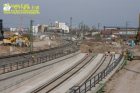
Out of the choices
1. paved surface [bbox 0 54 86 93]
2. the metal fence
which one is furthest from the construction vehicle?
the metal fence

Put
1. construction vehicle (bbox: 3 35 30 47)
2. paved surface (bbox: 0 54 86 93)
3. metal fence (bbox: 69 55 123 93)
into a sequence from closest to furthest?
metal fence (bbox: 69 55 123 93) → paved surface (bbox: 0 54 86 93) → construction vehicle (bbox: 3 35 30 47)

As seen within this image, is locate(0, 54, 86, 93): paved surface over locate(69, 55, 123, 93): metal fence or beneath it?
beneath

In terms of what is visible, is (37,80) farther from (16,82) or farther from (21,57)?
(21,57)

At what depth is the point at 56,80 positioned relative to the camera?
3744cm

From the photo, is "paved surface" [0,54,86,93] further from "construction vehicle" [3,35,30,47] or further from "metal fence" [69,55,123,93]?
"construction vehicle" [3,35,30,47]

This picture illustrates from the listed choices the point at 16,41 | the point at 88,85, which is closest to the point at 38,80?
the point at 88,85

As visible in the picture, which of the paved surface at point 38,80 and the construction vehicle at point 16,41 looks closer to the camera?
the paved surface at point 38,80

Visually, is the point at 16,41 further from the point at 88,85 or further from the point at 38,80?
the point at 88,85

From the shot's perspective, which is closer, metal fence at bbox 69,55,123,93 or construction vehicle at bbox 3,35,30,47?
metal fence at bbox 69,55,123,93

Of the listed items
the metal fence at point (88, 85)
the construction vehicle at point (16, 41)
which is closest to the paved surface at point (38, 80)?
the metal fence at point (88, 85)

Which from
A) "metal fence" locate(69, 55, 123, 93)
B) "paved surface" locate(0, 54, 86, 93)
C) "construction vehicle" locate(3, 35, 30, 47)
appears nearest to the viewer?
"metal fence" locate(69, 55, 123, 93)

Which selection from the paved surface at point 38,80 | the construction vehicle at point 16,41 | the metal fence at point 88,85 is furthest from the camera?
the construction vehicle at point 16,41

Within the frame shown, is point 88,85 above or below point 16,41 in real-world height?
below

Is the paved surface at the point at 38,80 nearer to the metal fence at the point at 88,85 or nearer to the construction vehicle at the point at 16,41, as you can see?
the metal fence at the point at 88,85
